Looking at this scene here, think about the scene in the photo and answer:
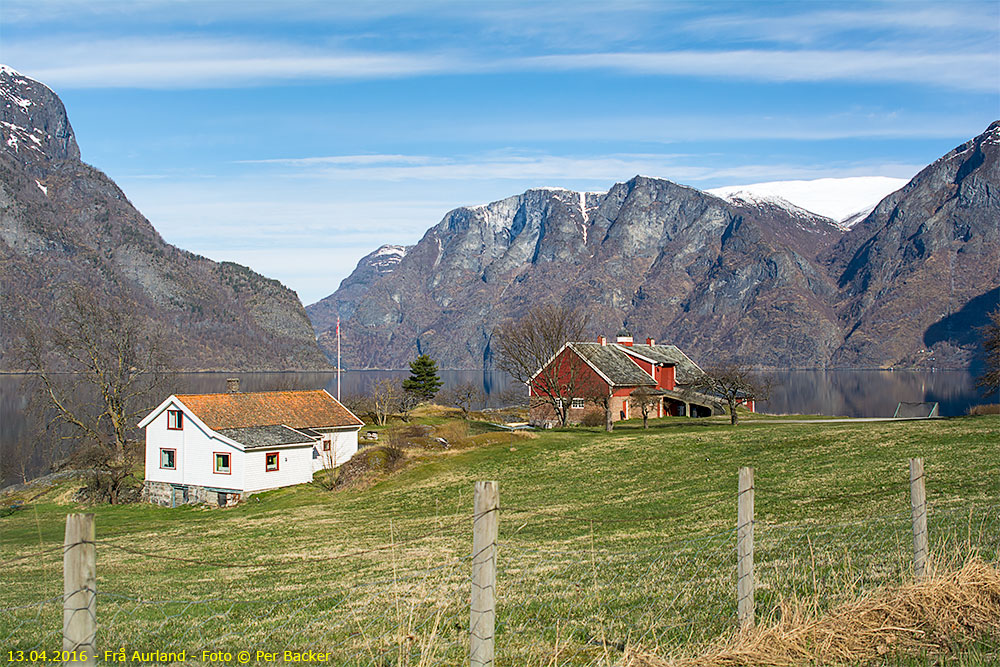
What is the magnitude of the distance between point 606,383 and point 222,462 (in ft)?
104

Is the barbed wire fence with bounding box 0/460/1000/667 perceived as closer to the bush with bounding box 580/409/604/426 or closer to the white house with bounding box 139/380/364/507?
the white house with bounding box 139/380/364/507

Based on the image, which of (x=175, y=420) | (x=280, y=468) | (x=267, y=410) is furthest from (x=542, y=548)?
(x=267, y=410)

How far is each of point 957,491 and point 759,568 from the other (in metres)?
10.7

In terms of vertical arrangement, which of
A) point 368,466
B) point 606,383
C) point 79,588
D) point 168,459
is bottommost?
point 168,459

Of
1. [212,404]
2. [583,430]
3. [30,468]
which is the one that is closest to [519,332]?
[583,430]

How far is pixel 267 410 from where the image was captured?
179ft

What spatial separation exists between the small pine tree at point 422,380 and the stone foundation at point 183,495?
38171 millimetres

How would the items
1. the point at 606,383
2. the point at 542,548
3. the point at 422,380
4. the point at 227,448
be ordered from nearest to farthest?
the point at 542,548, the point at 227,448, the point at 606,383, the point at 422,380

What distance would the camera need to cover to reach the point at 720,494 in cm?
2648

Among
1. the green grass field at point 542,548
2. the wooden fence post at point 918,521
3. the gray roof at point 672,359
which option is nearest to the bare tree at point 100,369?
the green grass field at point 542,548

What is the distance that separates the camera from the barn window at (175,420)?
5069cm

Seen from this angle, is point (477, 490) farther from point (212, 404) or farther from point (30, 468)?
point (30, 468)

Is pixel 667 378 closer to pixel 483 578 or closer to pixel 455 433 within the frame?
pixel 455 433

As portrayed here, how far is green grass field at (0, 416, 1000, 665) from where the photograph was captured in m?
10.5
